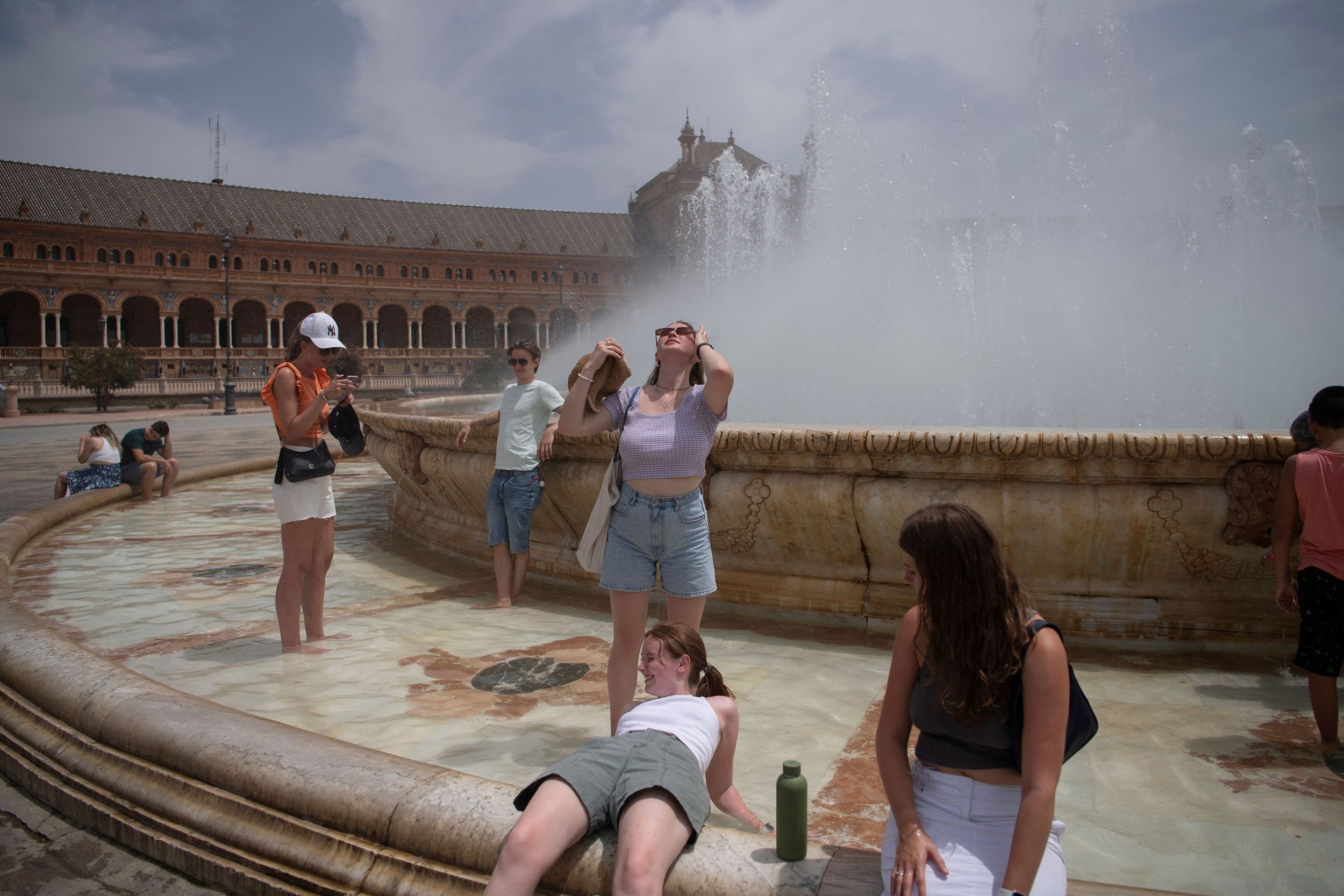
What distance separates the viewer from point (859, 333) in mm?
9898

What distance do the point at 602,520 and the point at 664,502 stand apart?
0.75 feet

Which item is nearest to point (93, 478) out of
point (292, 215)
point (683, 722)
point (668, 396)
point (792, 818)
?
point (668, 396)

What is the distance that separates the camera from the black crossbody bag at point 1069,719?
1763mm

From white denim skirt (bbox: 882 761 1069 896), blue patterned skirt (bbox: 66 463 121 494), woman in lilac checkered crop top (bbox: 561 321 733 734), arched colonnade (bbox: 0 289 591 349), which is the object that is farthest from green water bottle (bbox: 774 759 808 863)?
arched colonnade (bbox: 0 289 591 349)

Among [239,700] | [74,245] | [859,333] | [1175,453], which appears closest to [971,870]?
[1175,453]

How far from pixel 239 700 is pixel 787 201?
34.4 meters

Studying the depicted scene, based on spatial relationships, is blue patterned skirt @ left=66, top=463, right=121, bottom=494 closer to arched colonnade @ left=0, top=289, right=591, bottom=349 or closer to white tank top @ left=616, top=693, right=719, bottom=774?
white tank top @ left=616, top=693, right=719, bottom=774

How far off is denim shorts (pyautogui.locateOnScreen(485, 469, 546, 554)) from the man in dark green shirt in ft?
19.0

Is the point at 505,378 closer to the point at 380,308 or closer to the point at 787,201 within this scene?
the point at 787,201

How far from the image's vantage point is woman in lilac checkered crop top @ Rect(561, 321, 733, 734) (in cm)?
279

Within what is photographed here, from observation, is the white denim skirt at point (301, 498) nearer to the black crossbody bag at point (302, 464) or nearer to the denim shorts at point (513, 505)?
the black crossbody bag at point (302, 464)

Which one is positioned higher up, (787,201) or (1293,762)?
(787,201)

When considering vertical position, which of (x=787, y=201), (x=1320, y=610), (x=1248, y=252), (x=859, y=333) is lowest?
(x=1320, y=610)

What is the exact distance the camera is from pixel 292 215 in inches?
2478
